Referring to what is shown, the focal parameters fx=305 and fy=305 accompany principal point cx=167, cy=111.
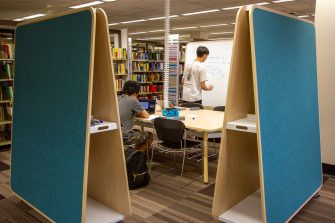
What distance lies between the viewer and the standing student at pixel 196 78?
465 centimetres

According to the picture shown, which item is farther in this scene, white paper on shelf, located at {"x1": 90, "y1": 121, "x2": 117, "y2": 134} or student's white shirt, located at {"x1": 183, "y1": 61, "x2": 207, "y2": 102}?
student's white shirt, located at {"x1": 183, "y1": 61, "x2": 207, "y2": 102}

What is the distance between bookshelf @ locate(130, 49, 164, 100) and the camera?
816 centimetres

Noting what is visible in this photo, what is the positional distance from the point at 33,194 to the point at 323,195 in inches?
114

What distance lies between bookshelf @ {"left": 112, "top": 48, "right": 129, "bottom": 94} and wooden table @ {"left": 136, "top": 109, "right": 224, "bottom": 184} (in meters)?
2.72

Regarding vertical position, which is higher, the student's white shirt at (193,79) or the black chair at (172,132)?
the student's white shirt at (193,79)

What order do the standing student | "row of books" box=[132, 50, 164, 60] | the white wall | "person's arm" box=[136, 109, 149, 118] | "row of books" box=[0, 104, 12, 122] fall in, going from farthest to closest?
"row of books" box=[132, 50, 164, 60] → "row of books" box=[0, 104, 12, 122] → the standing student → "person's arm" box=[136, 109, 149, 118] → the white wall

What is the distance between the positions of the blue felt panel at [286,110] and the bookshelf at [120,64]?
4.40 m

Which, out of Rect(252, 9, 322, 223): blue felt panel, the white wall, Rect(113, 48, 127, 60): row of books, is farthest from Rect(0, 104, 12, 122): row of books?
the white wall

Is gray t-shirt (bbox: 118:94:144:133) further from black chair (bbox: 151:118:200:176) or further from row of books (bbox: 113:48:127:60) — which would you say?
row of books (bbox: 113:48:127:60)

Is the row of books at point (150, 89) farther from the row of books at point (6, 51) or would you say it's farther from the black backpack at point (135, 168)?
the black backpack at point (135, 168)

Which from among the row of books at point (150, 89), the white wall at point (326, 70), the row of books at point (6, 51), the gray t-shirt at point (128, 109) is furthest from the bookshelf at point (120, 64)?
the white wall at point (326, 70)

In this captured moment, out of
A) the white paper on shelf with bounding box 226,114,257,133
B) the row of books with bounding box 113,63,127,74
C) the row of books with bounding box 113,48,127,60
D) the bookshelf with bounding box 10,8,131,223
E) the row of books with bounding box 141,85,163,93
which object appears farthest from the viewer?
the row of books with bounding box 141,85,163,93

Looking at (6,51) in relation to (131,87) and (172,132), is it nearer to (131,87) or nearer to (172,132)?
(131,87)

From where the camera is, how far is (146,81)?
8.48m
